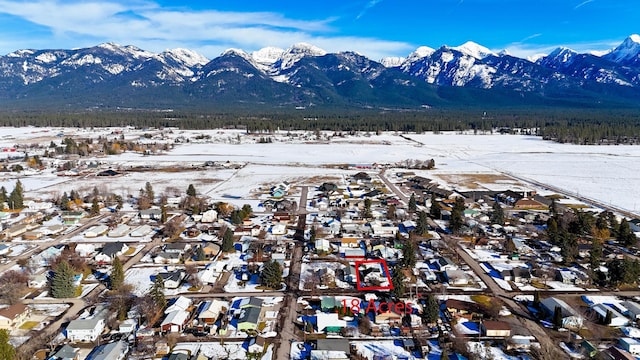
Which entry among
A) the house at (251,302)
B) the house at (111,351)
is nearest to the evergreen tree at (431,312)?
the house at (251,302)

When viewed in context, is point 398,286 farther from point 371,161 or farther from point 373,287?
point 371,161

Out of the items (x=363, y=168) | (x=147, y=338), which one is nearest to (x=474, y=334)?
(x=147, y=338)

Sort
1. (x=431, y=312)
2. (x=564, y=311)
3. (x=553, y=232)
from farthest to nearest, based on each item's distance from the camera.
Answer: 1. (x=553, y=232)
2. (x=564, y=311)
3. (x=431, y=312)

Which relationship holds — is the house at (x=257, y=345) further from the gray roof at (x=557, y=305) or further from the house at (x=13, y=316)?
the gray roof at (x=557, y=305)

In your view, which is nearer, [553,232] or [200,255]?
[200,255]

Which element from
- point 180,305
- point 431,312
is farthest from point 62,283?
point 431,312

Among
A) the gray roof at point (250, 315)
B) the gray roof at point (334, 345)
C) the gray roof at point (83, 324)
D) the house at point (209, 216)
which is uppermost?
the house at point (209, 216)

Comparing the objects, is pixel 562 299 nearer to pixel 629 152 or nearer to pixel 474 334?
pixel 474 334
